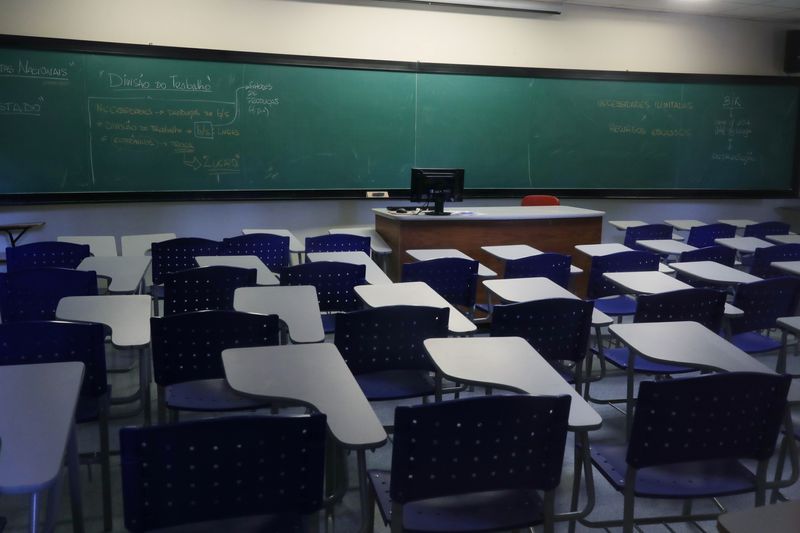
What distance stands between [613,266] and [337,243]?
2154 mm

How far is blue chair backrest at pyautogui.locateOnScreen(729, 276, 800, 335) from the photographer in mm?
3881

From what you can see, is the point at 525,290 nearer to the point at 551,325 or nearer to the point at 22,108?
the point at 551,325

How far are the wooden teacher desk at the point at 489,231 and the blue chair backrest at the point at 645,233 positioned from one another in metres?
0.35

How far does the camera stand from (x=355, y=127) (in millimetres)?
7430

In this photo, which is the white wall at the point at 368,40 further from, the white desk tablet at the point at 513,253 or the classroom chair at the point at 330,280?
the classroom chair at the point at 330,280

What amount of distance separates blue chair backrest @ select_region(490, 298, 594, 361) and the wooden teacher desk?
3.00m

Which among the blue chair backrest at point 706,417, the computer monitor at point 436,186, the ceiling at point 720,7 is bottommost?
the blue chair backrest at point 706,417

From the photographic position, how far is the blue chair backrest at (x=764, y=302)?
12.7 feet

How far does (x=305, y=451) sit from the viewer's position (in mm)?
1768

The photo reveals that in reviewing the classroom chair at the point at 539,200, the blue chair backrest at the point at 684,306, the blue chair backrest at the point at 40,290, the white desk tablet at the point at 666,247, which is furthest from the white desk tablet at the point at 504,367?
the classroom chair at the point at 539,200

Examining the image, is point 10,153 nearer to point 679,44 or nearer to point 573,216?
point 573,216

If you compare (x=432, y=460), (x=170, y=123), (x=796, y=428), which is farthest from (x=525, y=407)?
(x=170, y=123)

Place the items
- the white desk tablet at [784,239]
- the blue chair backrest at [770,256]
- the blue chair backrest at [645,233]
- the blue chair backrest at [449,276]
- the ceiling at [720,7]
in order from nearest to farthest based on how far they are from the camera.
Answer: the blue chair backrest at [449,276]
the blue chair backrest at [770,256]
the white desk tablet at [784,239]
the blue chair backrest at [645,233]
the ceiling at [720,7]

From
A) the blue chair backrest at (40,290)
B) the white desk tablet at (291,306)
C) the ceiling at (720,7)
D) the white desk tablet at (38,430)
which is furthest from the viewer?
the ceiling at (720,7)
